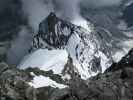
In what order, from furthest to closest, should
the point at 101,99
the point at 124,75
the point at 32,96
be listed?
1. the point at 32,96
2. the point at 124,75
3. the point at 101,99

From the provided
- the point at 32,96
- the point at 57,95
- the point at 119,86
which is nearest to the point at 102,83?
the point at 119,86

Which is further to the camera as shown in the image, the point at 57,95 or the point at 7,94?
the point at 7,94

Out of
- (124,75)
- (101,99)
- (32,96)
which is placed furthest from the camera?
(32,96)

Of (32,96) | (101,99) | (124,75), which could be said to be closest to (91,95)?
(101,99)

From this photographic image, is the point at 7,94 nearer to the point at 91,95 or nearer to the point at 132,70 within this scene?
the point at 91,95

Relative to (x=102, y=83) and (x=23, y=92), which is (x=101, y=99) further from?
(x=23, y=92)

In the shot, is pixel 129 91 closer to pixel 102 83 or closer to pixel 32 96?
pixel 102 83

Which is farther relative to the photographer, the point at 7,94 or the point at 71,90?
the point at 7,94

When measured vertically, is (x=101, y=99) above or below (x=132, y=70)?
below
